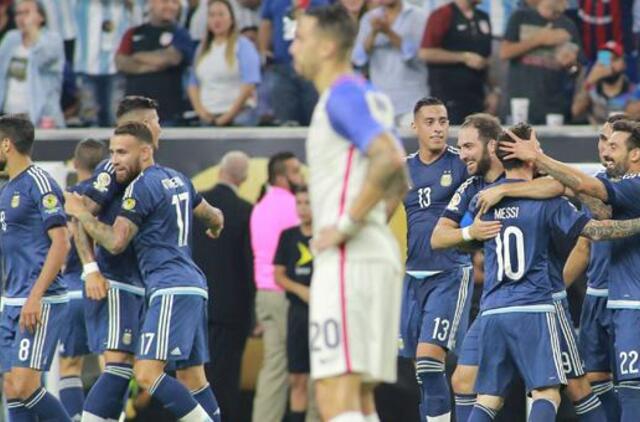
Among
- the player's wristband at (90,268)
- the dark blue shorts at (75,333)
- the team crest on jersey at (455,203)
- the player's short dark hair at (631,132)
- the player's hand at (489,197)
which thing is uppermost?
the player's short dark hair at (631,132)

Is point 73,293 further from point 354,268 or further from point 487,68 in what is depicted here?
point 354,268

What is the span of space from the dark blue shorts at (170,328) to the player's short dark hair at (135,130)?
3.79 ft

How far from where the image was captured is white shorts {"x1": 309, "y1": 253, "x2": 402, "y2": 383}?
29.1ft

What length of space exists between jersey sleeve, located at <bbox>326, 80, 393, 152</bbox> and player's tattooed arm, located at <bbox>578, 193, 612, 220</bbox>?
13.0ft

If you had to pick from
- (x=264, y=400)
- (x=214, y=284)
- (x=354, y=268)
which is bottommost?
(x=264, y=400)

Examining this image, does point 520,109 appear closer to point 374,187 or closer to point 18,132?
point 18,132

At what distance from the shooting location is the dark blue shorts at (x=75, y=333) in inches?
614


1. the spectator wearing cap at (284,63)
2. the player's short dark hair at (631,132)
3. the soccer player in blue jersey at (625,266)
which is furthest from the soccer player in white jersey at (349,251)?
the spectator wearing cap at (284,63)

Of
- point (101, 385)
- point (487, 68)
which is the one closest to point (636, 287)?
point (101, 385)

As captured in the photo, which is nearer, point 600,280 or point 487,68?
point 600,280

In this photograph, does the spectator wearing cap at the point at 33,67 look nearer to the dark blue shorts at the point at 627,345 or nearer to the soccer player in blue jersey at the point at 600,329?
the soccer player in blue jersey at the point at 600,329

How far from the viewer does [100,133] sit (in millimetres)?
17375

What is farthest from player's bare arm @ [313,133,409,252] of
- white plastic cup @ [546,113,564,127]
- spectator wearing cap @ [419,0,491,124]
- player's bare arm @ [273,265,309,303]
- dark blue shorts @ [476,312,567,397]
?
spectator wearing cap @ [419,0,491,124]

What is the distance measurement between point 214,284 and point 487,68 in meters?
3.38
